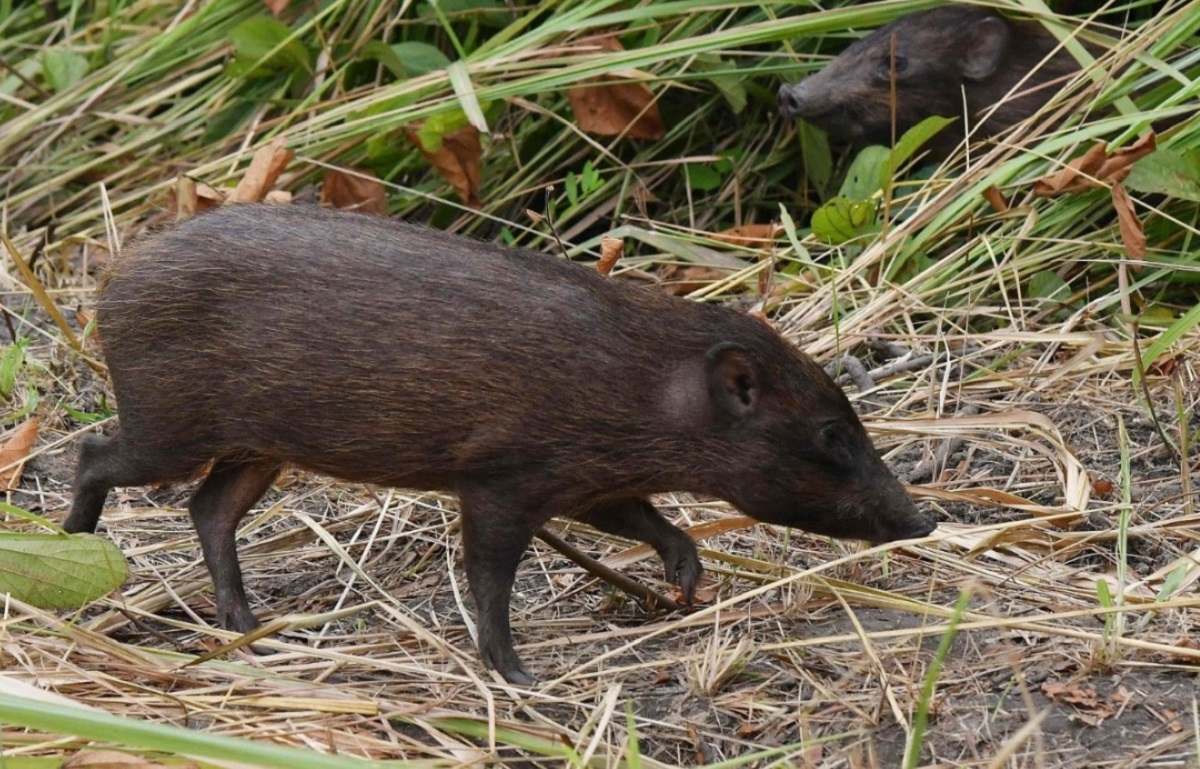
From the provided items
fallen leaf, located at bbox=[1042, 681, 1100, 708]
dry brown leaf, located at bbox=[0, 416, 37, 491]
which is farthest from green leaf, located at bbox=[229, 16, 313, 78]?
fallen leaf, located at bbox=[1042, 681, 1100, 708]

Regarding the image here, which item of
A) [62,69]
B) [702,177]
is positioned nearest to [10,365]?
[62,69]

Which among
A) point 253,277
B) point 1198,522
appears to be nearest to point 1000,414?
point 1198,522

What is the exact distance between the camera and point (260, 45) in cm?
720

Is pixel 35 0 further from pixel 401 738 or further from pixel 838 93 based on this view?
pixel 401 738

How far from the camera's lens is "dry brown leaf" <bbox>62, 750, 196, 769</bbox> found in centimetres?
320

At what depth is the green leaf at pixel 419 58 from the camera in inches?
274

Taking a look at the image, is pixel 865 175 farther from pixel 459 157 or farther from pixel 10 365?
pixel 10 365

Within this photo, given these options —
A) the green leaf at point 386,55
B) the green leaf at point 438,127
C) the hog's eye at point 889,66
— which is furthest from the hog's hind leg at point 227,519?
the hog's eye at point 889,66

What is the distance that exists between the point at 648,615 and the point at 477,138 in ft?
9.22

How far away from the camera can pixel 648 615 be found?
14.4 ft

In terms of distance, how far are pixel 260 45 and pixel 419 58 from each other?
725 millimetres

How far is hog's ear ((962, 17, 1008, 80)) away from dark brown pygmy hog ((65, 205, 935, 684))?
324cm

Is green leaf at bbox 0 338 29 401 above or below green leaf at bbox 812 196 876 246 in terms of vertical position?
above

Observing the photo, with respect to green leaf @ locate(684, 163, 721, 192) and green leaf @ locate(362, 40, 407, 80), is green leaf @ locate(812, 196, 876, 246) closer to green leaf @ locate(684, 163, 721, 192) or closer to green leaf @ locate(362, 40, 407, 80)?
green leaf @ locate(684, 163, 721, 192)
